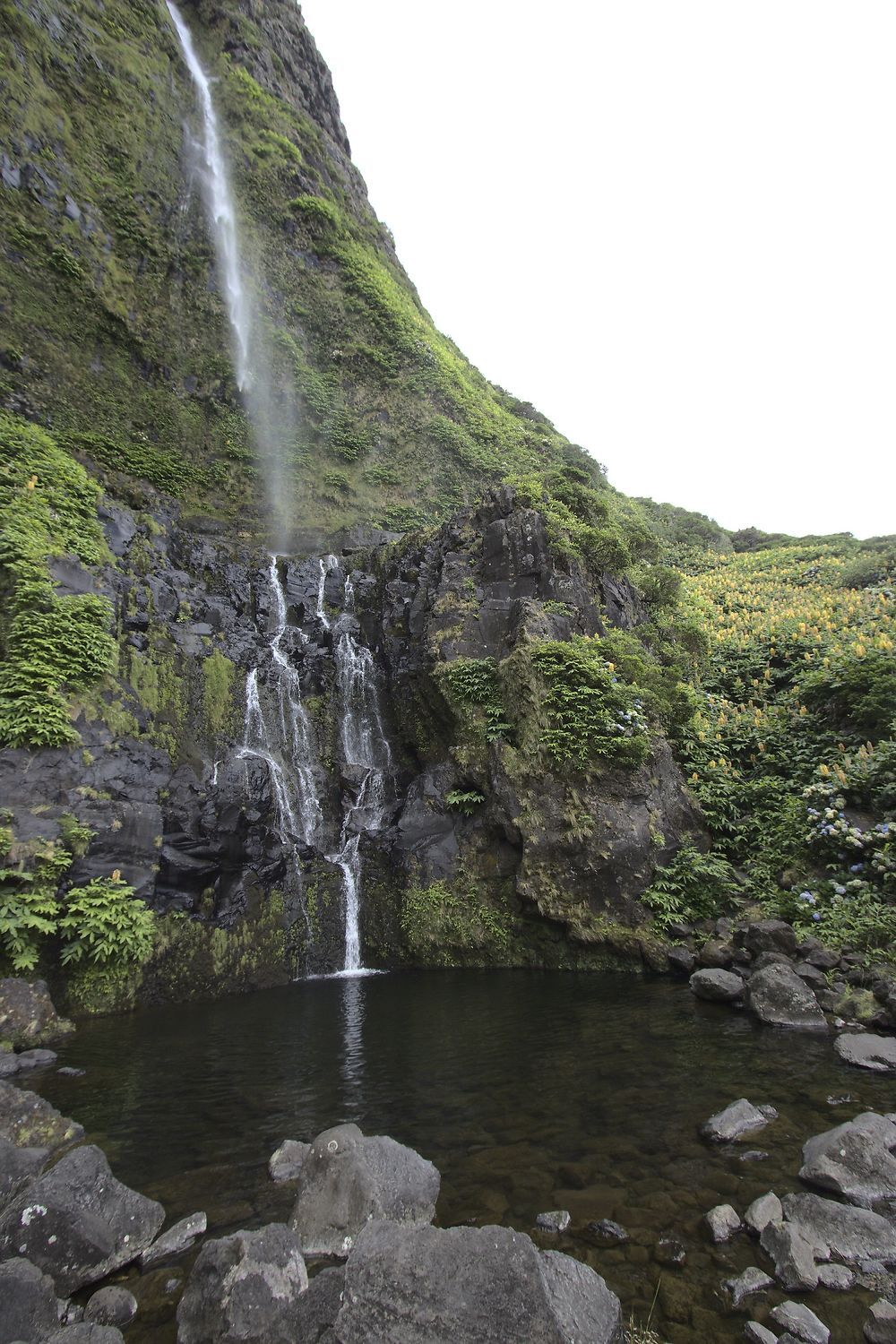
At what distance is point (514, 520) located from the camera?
706 inches

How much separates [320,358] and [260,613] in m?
18.7

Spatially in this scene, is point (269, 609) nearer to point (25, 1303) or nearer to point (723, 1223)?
point (25, 1303)

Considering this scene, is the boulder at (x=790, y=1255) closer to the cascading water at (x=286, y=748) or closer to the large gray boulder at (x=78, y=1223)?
the large gray boulder at (x=78, y=1223)

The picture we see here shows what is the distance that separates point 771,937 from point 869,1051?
321 cm

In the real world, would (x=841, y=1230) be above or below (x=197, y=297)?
below

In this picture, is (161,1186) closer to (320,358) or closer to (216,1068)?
(216,1068)

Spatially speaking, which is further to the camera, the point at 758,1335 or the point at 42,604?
the point at 42,604

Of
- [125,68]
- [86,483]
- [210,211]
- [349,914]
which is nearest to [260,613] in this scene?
[86,483]

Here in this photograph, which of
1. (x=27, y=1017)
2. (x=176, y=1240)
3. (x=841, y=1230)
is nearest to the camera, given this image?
(x=841, y=1230)

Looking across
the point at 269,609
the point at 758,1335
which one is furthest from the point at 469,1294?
the point at 269,609

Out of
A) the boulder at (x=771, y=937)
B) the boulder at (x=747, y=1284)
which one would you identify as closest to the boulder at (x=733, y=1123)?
the boulder at (x=747, y=1284)

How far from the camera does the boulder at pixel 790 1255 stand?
3.70m

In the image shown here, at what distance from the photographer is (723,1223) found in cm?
427

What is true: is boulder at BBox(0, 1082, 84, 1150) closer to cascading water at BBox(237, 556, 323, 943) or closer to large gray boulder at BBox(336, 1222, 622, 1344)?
large gray boulder at BBox(336, 1222, 622, 1344)
